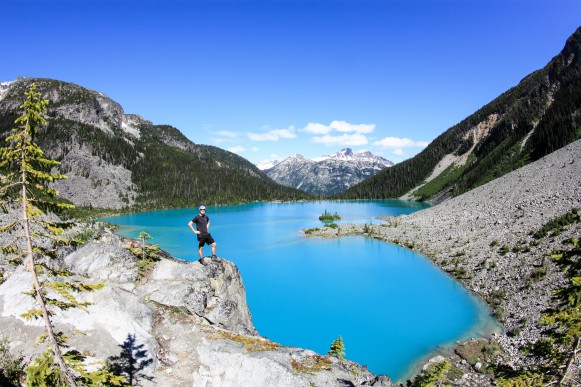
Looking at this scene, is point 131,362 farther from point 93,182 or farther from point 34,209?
point 93,182

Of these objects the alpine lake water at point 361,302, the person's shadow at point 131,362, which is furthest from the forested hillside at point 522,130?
the person's shadow at point 131,362

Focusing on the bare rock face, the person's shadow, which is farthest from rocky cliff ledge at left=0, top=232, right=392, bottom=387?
the bare rock face

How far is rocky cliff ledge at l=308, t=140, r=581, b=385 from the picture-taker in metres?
26.5

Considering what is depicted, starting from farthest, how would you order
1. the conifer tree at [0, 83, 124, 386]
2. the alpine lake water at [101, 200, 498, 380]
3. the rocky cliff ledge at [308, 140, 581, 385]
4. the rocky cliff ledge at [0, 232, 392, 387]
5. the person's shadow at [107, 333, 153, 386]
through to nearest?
the rocky cliff ledge at [308, 140, 581, 385] < the alpine lake water at [101, 200, 498, 380] < the rocky cliff ledge at [0, 232, 392, 387] < the person's shadow at [107, 333, 153, 386] < the conifer tree at [0, 83, 124, 386]

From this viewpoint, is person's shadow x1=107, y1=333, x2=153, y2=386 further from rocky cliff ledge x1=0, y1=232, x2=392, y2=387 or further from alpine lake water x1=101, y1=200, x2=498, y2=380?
alpine lake water x1=101, y1=200, x2=498, y2=380

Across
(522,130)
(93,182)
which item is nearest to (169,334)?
(522,130)

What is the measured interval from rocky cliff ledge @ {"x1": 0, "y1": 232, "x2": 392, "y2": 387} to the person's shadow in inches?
5.5

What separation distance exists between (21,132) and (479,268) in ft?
132

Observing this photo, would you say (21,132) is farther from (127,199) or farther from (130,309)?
(127,199)

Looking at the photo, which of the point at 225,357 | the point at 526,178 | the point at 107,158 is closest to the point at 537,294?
the point at 225,357

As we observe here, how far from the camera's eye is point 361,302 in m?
34.9

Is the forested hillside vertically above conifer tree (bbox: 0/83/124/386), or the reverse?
the forested hillside

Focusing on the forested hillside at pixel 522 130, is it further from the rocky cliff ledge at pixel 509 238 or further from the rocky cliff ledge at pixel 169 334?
the rocky cliff ledge at pixel 169 334

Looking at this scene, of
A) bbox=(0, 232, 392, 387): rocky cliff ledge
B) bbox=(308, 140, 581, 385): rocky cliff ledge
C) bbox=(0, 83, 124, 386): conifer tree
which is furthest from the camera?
bbox=(308, 140, 581, 385): rocky cliff ledge
